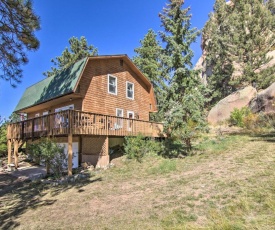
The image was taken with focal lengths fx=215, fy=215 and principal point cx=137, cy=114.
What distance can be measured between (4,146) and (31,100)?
6126mm

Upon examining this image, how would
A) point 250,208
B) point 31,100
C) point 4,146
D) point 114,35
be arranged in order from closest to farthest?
1. point 250,208
2. point 31,100
3. point 4,146
4. point 114,35

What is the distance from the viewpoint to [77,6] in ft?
63.3

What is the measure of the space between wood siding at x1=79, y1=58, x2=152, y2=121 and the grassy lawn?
6095 millimetres

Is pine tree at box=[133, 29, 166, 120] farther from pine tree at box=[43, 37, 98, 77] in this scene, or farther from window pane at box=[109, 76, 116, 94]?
window pane at box=[109, 76, 116, 94]

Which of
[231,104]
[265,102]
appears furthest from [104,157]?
[231,104]

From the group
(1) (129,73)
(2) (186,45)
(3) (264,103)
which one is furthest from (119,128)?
(3) (264,103)

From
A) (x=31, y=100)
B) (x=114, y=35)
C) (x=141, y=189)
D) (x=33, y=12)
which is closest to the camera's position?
(x=141, y=189)

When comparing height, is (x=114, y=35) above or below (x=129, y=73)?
above

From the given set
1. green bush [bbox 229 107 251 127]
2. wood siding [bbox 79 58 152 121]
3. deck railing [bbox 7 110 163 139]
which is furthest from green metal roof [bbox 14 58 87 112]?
green bush [bbox 229 107 251 127]

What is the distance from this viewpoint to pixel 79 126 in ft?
38.3

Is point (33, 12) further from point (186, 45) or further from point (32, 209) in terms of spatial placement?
point (186, 45)

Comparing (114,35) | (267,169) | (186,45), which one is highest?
(114,35)

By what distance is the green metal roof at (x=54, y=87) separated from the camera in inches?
568

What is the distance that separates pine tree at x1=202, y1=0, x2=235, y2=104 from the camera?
103 ft
